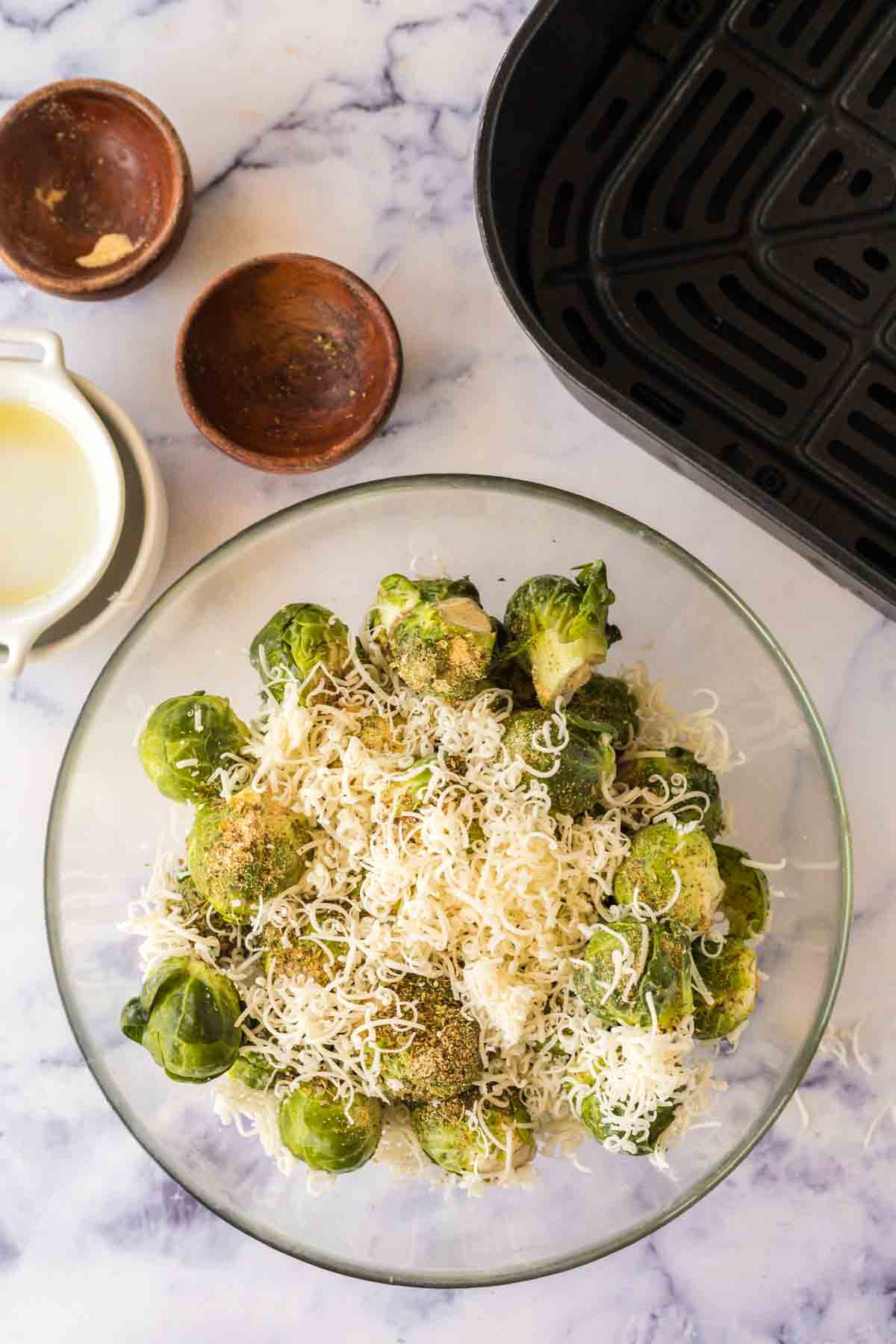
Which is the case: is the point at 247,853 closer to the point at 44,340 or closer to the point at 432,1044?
the point at 432,1044

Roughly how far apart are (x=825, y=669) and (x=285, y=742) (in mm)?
857

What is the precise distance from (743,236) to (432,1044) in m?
1.23

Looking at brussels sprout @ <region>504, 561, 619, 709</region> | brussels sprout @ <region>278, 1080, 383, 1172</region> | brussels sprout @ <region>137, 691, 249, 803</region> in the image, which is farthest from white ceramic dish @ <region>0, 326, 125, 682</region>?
brussels sprout @ <region>278, 1080, 383, 1172</region>

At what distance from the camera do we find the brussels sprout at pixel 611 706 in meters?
1.61

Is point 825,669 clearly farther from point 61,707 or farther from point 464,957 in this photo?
point 61,707

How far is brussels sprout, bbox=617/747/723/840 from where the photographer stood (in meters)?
1.55

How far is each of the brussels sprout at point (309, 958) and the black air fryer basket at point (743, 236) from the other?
892 mm

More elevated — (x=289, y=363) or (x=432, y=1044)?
(x=289, y=363)

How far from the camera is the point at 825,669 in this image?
189 centimetres

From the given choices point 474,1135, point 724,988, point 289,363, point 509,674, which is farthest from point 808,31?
point 474,1135

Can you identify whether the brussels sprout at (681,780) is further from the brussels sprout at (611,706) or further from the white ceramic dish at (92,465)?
the white ceramic dish at (92,465)

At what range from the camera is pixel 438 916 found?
4.79 ft

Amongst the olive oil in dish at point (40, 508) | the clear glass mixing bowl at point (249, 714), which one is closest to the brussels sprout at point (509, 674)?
the clear glass mixing bowl at point (249, 714)

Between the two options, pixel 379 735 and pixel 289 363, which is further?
pixel 289 363
